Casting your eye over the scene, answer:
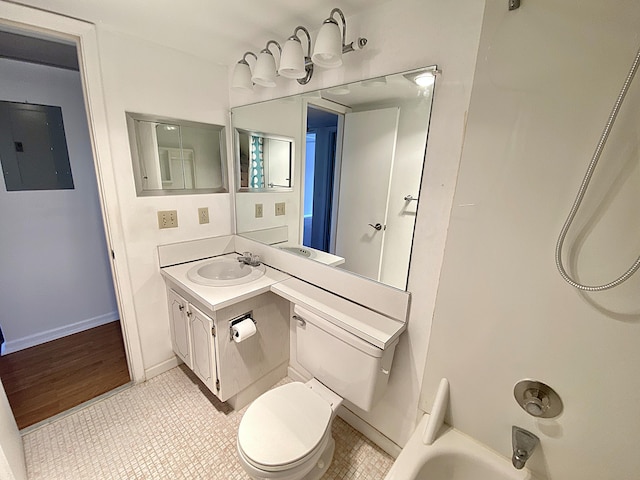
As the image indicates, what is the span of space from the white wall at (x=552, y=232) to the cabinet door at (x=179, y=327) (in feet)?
5.05

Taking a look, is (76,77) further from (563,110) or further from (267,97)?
(563,110)

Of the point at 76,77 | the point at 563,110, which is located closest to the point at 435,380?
the point at 563,110

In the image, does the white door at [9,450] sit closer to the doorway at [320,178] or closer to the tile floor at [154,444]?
the tile floor at [154,444]

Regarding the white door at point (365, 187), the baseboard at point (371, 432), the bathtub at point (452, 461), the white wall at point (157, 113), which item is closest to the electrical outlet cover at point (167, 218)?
the white wall at point (157, 113)

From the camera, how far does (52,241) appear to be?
2.08 meters

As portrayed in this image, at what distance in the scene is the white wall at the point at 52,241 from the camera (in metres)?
1.88

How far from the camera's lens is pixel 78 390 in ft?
5.72

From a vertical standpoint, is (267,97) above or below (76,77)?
below

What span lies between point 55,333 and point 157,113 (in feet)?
6.81

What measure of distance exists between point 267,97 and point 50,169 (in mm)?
1793

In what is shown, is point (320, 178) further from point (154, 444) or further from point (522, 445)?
point (154, 444)

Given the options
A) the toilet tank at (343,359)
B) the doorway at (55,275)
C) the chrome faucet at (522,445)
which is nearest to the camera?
the chrome faucet at (522,445)

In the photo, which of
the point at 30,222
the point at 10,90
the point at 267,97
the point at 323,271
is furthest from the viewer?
the point at 30,222

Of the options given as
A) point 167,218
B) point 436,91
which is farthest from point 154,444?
point 436,91
